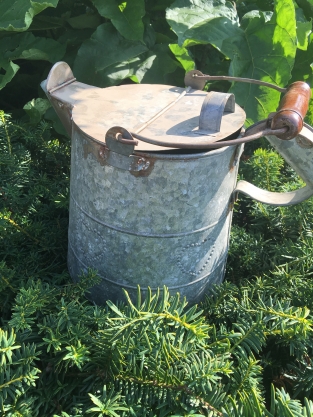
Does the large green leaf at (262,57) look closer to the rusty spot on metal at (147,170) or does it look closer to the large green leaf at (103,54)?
the large green leaf at (103,54)

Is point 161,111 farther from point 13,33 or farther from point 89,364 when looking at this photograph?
point 13,33

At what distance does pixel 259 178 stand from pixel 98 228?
0.65m

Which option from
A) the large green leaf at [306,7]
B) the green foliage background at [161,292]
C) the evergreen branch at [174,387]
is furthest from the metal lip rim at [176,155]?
the large green leaf at [306,7]

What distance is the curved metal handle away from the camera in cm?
123

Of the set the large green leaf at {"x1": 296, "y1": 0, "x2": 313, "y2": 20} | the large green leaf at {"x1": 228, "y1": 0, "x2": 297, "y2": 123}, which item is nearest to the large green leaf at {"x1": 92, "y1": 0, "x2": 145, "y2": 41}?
the large green leaf at {"x1": 228, "y1": 0, "x2": 297, "y2": 123}

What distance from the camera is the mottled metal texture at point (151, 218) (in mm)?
1123

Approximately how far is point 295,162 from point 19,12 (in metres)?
1.21

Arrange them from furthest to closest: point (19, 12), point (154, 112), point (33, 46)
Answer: point (33, 46)
point (19, 12)
point (154, 112)

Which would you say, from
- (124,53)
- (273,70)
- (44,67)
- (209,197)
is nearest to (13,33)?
(44,67)

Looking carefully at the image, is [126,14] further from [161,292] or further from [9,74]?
[161,292]

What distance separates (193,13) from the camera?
76.3 inches

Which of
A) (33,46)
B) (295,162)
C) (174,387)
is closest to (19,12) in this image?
(33,46)

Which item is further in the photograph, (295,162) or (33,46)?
(33,46)

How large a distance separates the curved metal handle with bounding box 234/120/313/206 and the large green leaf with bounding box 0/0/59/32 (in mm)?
998
